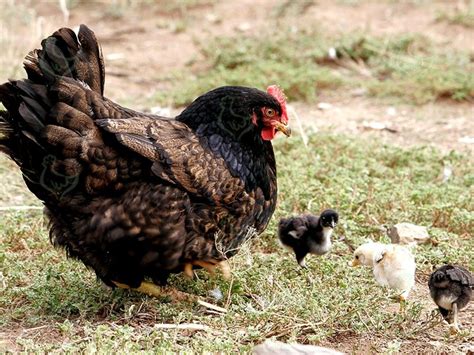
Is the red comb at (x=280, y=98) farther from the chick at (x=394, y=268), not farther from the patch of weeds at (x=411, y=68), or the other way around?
the patch of weeds at (x=411, y=68)

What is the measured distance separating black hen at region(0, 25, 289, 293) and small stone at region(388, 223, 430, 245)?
Answer: 4.33 feet

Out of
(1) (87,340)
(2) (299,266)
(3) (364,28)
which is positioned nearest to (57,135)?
(1) (87,340)

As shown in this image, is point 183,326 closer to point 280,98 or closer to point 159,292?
point 159,292

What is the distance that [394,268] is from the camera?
5.29m

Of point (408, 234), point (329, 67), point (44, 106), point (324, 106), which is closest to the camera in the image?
point (44, 106)

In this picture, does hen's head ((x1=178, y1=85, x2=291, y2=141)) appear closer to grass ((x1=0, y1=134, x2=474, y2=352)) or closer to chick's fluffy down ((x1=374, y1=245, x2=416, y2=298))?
grass ((x1=0, y1=134, x2=474, y2=352))

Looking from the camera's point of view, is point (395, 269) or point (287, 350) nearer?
point (287, 350)

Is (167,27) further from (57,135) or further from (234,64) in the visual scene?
(57,135)

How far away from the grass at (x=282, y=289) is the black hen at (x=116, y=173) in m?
0.28

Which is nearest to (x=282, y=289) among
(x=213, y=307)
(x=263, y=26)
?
(x=213, y=307)

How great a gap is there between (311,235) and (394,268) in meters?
0.71

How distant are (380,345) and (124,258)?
61.0 inches

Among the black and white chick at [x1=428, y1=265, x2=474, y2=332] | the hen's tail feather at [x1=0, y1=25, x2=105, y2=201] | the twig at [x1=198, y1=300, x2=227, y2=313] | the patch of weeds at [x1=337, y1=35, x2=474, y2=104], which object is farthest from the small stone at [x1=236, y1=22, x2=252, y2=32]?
the black and white chick at [x1=428, y1=265, x2=474, y2=332]

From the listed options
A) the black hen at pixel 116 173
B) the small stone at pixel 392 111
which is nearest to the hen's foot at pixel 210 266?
the black hen at pixel 116 173
